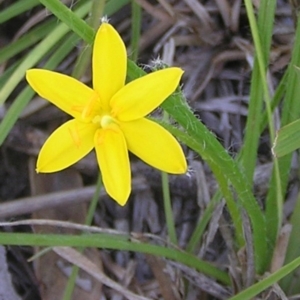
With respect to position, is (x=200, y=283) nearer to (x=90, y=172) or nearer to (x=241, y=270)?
(x=241, y=270)

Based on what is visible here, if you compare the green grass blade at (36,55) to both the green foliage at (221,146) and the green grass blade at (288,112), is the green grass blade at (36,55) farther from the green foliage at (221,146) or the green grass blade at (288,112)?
the green grass blade at (288,112)

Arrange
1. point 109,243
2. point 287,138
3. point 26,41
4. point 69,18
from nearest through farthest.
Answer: point 69,18 < point 287,138 < point 109,243 < point 26,41

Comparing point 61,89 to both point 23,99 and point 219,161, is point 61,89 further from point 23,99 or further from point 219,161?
point 23,99

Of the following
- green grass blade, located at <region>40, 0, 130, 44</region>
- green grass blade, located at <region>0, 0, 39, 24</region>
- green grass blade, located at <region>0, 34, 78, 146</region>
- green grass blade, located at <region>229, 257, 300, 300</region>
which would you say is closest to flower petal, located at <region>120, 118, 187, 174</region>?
green grass blade, located at <region>40, 0, 130, 44</region>

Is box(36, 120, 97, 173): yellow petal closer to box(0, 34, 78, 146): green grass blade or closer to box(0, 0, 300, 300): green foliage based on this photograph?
box(0, 0, 300, 300): green foliage

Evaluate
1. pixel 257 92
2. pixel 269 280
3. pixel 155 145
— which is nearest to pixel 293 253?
pixel 269 280

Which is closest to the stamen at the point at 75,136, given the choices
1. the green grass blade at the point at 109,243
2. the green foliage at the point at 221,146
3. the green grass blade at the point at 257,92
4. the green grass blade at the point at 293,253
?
the green foliage at the point at 221,146
